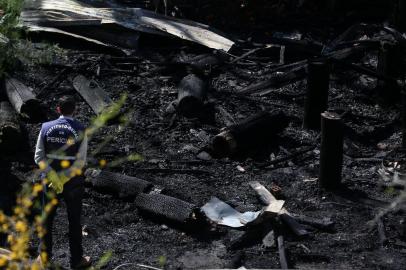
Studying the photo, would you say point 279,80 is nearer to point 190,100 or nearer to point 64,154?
point 190,100

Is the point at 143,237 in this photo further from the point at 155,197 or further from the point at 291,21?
the point at 291,21

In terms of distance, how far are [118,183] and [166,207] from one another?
1.03 meters

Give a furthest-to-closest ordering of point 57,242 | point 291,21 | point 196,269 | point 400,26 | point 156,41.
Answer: point 291,21 < point 156,41 < point 400,26 < point 57,242 < point 196,269

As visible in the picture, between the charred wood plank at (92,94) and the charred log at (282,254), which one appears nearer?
the charred log at (282,254)

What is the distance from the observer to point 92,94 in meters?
13.0

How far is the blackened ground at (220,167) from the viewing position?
890cm

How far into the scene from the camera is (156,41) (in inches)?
613

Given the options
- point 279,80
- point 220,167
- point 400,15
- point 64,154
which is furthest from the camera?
point 279,80

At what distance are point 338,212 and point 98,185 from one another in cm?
333

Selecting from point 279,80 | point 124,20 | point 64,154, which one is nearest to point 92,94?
point 124,20

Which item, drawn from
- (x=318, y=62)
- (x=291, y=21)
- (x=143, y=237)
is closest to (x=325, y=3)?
(x=291, y=21)

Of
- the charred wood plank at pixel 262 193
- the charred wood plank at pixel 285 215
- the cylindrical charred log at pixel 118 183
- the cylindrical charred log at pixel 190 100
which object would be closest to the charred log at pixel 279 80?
the cylindrical charred log at pixel 190 100

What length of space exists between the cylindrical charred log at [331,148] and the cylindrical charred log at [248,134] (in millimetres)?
1491

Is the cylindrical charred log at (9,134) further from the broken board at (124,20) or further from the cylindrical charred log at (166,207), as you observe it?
the broken board at (124,20)
